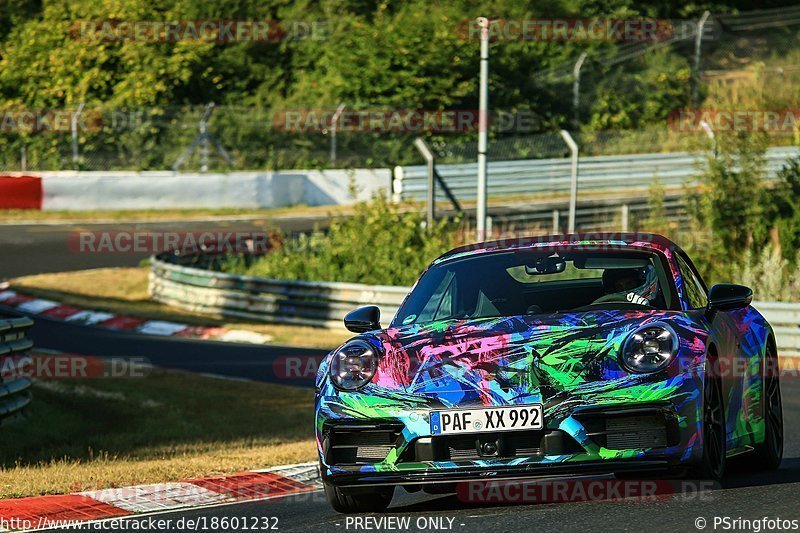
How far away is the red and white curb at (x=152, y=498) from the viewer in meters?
6.91

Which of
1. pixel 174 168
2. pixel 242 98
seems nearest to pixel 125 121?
pixel 174 168

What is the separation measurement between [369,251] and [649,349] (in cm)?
1906

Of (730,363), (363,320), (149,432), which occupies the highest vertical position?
(363,320)

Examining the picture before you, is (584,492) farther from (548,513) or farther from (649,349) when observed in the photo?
(649,349)

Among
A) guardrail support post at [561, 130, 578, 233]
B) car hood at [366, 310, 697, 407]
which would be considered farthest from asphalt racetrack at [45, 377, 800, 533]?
guardrail support post at [561, 130, 578, 233]

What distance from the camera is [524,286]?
25.3ft

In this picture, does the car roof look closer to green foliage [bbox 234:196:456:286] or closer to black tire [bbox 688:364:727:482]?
black tire [bbox 688:364:727:482]

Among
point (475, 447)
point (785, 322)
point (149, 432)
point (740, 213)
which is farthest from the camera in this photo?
point (740, 213)

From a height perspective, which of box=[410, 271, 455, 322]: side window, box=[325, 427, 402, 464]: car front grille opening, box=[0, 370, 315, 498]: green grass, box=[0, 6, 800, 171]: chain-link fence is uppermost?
box=[0, 6, 800, 171]: chain-link fence

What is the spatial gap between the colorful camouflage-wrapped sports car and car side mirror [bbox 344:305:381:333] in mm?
256

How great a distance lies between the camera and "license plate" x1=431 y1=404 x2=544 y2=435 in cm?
606

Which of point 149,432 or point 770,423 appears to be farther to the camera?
point 149,432

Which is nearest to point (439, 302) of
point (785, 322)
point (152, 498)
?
point (152, 498)

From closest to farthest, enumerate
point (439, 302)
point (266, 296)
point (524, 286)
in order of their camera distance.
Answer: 1. point (439, 302)
2. point (524, 286)
3. point (266, 296)
